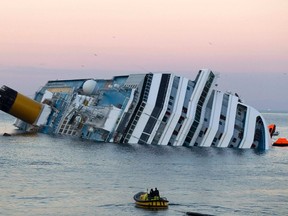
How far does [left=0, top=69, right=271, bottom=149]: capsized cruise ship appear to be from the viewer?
108 metres

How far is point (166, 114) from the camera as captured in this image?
10738 cm

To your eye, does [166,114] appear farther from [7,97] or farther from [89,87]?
[7,97]

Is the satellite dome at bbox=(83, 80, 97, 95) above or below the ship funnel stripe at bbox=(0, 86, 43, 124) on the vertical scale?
above

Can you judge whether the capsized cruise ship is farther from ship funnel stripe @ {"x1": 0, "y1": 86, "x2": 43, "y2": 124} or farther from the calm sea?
the calm sea

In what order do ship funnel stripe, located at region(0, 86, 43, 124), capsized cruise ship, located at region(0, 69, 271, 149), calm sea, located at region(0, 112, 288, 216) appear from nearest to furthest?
calm sea, located at region(0, 112, 288, 216), capsized cruise ship, located at region(0, 69, 271, 149), ship funnel stripe, located at region(0, 86, 43, 124)

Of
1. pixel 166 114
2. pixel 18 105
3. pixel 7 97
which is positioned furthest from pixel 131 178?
pixel 18 105

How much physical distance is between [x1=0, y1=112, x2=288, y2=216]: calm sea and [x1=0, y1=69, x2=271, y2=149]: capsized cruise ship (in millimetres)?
1655

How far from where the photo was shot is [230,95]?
11312 cm

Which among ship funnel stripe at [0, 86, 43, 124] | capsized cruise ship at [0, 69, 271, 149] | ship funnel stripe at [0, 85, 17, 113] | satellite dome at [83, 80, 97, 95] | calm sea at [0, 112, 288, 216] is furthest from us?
satellite dome at [83, 80, 97, 95]

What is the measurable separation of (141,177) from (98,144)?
30801 millimetres

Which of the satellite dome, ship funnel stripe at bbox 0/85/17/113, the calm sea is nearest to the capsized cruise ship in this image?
ship funnel stripe at bbox 0/85/17/113

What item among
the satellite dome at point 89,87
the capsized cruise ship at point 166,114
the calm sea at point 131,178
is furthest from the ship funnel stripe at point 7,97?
the satellite dome at point 89,87

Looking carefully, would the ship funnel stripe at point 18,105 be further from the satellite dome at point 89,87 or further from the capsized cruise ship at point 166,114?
the satellite dome at point 89,87

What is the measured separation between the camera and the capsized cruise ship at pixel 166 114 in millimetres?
107688
